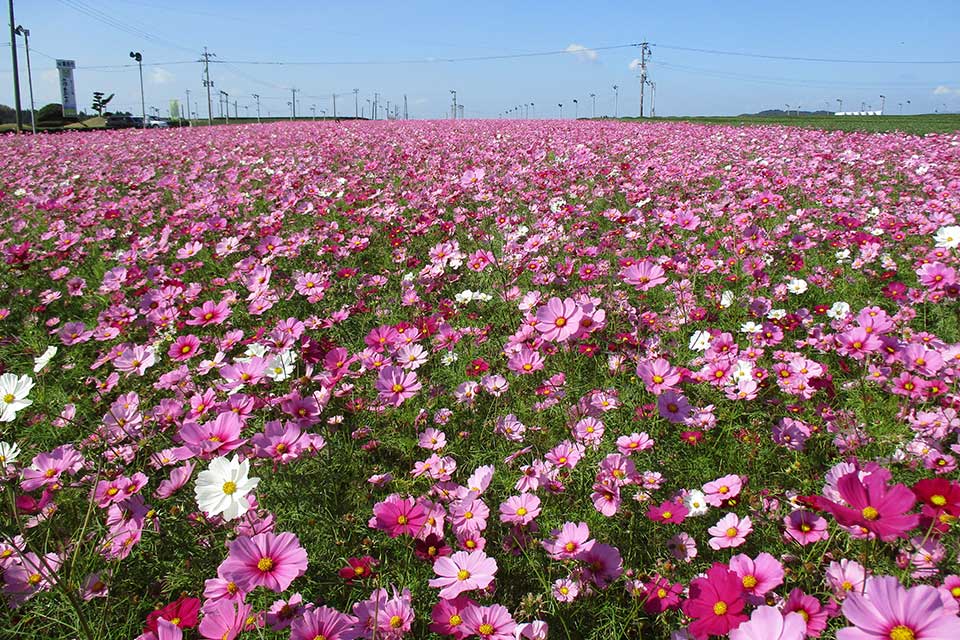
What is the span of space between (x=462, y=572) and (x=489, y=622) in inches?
4.9

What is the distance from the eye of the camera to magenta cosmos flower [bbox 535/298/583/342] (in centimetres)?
150

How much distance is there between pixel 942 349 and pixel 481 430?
1439 millimetres

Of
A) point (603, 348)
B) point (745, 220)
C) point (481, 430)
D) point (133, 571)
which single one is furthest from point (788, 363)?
point (133, 571)

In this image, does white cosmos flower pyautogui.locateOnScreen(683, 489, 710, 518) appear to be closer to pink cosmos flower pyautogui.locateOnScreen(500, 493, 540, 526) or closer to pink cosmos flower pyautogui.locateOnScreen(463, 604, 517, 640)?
pink cosmos flower pyautogui.locateOnScreen(500, 493, 540, 526)

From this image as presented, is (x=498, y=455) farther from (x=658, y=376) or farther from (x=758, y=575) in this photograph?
(x=758, y=575)

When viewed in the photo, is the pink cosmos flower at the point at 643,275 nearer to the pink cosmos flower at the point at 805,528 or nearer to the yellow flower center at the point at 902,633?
the pink cosmos flower at the point at 805,528

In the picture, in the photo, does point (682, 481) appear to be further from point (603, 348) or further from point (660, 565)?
point (603, 348)

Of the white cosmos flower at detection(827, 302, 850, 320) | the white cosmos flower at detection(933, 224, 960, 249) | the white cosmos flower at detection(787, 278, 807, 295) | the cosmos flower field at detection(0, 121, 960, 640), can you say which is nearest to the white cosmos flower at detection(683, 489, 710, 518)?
the cosmos flower field at detection(0, 121, 960, 640)

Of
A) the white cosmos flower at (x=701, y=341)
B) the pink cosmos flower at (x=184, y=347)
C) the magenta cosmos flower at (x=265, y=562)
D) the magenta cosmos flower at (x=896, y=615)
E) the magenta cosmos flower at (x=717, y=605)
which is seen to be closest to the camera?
the magenta cosmos flower at (x=896, y=615)

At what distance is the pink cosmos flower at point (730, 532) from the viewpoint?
3.94 ft

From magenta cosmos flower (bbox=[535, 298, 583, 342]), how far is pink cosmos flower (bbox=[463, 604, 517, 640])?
0.73 m

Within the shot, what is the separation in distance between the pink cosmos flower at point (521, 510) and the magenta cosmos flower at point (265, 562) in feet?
1.54

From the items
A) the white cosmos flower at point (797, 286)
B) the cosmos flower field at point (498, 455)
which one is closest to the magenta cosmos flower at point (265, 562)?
the cosmos flower field at point (498, 455)

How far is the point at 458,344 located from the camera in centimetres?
244
